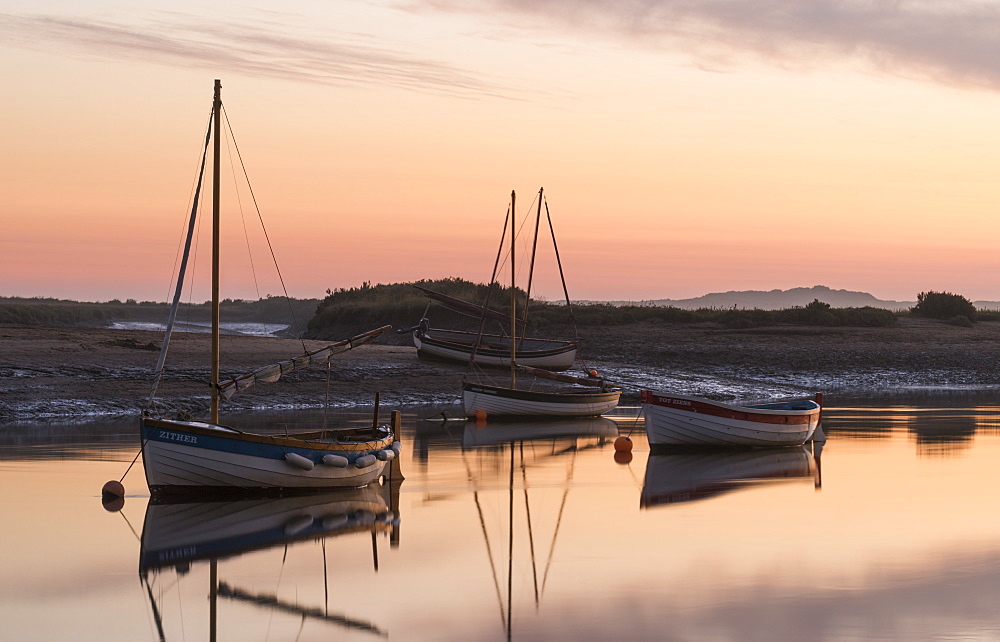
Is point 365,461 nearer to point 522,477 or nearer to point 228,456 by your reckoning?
point 228,456

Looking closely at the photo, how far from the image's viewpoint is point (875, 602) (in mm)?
11414

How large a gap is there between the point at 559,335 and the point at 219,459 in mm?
41855

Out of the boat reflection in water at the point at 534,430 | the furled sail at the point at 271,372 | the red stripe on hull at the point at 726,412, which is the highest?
the furled sail at the point at 271,372

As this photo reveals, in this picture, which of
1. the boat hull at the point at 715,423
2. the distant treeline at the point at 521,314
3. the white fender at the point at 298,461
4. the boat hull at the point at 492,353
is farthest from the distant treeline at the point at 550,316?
the white fender at the point at 298,461

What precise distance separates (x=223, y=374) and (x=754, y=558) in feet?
84.6

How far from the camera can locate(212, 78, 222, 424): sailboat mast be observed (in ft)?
63.5

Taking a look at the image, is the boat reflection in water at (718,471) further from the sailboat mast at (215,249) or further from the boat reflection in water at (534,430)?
the sailboat mast at (215,249)

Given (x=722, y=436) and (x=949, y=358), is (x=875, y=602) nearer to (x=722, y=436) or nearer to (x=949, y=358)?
(x=722, y=436)

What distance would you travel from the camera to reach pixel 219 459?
1798 cm

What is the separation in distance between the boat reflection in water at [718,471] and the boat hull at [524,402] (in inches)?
321

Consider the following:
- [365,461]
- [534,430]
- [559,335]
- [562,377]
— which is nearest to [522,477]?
[365,461]

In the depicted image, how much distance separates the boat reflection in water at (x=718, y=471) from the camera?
19.6 metres

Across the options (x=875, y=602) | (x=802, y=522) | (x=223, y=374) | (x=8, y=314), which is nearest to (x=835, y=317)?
(x=223, y=374)

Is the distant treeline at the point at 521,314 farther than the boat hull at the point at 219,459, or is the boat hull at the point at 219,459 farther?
the distant treeline at the point at 521,314
